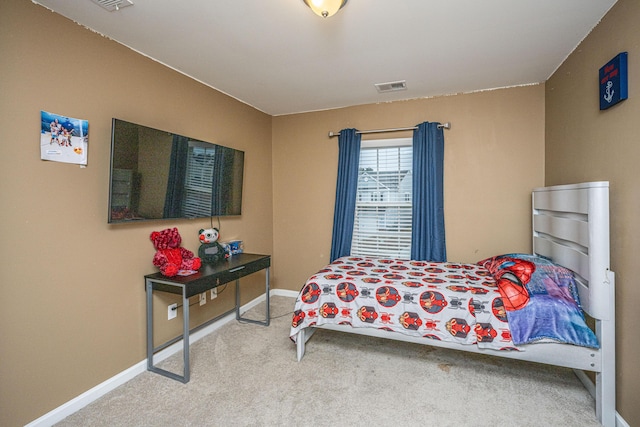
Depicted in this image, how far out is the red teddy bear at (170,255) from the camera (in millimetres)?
2303

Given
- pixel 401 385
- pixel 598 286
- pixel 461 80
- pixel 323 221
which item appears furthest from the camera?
pixel 323 221

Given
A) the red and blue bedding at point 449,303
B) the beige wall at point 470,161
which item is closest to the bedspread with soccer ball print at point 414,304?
the red and blue bedding at point 449,303

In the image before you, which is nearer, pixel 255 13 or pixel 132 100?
pixel 255 13

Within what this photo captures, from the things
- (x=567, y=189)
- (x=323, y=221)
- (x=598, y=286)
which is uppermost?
(x=567, y=189)

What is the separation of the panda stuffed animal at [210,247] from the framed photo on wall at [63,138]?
3.64 ft

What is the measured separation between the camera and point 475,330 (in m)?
1.99

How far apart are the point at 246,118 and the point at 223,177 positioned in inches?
36.7

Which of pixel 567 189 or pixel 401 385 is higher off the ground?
pixel 567 189

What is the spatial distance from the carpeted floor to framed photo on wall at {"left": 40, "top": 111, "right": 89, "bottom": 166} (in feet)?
5.23

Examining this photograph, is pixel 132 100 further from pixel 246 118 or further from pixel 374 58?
pixel 374 58

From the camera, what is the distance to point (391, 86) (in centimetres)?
304

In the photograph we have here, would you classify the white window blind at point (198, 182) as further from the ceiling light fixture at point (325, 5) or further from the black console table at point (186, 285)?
the ceiling light fixture at point (325, 5)

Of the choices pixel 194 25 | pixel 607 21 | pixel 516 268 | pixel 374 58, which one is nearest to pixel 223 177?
pixel 194 25

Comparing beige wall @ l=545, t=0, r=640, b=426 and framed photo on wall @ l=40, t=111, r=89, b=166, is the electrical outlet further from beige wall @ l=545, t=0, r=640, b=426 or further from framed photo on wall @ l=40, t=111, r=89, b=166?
beige wall @ l=545, t=0, r=640, b=426
